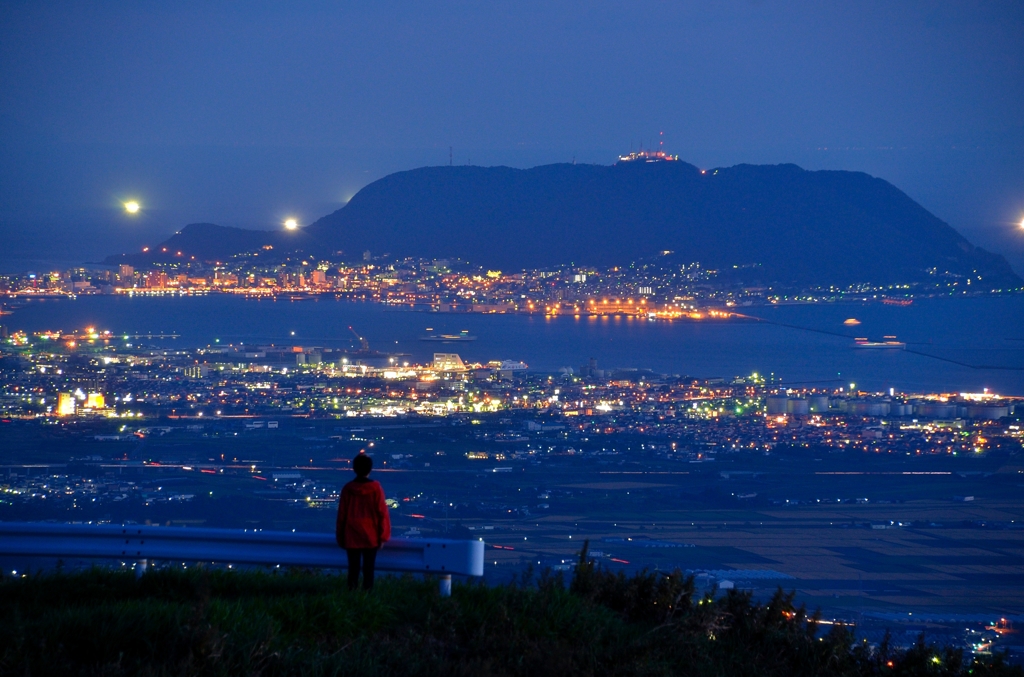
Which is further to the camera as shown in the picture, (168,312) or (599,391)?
(168,312)

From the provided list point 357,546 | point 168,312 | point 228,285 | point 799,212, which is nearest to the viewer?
point 357,546

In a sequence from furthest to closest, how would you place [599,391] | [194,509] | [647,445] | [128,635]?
[599,391] → [647,445] → [194,509] → [128,635]

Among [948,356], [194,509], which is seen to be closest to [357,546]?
[194,509]

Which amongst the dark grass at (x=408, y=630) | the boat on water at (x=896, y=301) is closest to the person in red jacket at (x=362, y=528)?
the dark grass at (x=408, y=630)

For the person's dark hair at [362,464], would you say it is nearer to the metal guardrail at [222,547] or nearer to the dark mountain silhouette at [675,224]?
the metal guardrail at [222,547]

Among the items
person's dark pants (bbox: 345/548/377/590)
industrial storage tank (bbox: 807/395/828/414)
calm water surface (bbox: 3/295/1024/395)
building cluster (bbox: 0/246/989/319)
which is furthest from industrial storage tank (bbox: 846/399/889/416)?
person's dark pants (bbox: 345/548/377/590)

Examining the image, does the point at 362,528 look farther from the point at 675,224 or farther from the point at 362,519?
the point at 675,224

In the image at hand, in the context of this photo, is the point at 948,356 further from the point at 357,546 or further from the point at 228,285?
the point at 357,546

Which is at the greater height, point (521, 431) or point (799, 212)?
point (799, 212)
